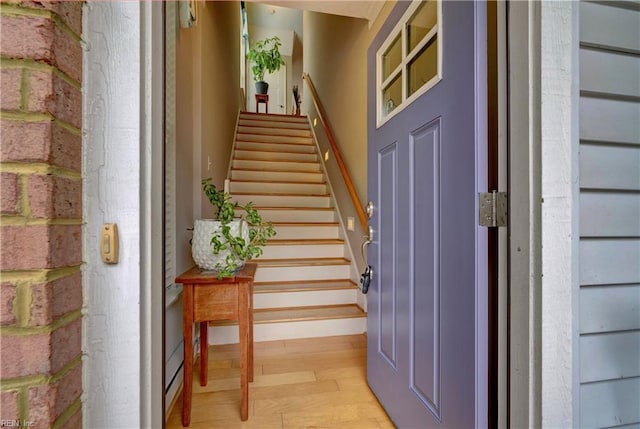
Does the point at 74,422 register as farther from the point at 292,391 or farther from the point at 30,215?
the point at 292,391

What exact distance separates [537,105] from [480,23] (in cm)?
31

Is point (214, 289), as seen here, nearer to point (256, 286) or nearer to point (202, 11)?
point (256, 286)

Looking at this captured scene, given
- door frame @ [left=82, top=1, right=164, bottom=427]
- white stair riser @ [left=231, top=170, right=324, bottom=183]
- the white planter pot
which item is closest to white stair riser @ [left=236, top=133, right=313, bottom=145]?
white stair riser @ [left=231, top=170, right=324, bottom=183]

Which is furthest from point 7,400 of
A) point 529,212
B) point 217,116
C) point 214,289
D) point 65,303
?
point 217,116

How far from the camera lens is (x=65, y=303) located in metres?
0.51

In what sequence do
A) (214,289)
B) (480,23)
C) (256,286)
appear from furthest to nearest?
(256,286), (214,289), (480,23)

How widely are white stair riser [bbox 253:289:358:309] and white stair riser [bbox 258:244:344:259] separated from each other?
1.55 feet

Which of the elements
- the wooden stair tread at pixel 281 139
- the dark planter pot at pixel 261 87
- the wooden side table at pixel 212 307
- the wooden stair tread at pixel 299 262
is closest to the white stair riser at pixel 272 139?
the wooden stair tread at pixel 281 139

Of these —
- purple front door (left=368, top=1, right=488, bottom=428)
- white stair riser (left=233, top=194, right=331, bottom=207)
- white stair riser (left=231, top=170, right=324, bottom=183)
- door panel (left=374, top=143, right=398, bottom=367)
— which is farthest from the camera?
white stair riser (left=231, top=170, right=324, bottom=183)

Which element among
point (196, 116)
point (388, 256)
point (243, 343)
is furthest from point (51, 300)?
point (196, 116)

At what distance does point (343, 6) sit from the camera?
200cm

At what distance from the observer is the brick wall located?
1.50ft

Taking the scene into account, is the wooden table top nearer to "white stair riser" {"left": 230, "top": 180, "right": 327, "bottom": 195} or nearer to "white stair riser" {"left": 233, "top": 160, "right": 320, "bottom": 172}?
"white stair riser" {"left": 230, "top": 180, "right": 327, "bottom": 195}

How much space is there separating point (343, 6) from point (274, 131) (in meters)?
3.12
